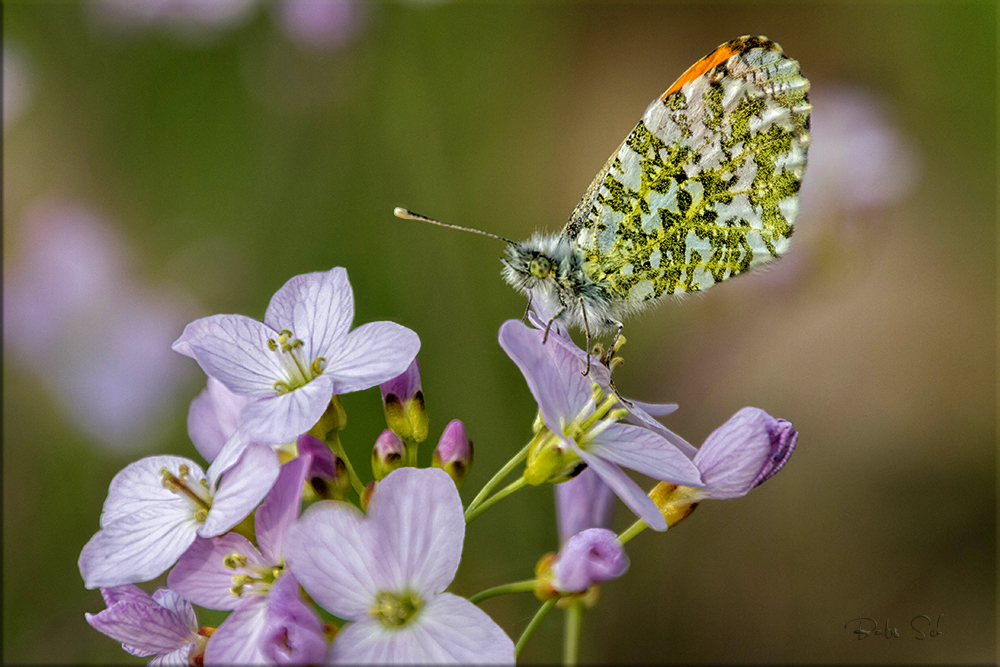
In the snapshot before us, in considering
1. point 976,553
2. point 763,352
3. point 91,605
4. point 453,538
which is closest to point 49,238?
point 91,605

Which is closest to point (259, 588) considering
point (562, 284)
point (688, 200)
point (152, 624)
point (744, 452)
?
point (152, 624)

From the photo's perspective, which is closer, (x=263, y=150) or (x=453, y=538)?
(x=453, y=538)

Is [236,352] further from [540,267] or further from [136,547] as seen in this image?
[540,267]

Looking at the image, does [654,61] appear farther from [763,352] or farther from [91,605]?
[91,605]

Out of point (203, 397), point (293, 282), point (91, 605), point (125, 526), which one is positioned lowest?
point (91, 605)

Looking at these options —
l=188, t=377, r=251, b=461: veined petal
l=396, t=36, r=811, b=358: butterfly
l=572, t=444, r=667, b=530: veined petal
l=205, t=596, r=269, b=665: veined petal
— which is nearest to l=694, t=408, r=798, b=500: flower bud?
l=572, t=444, r=667, b=530: veined petal

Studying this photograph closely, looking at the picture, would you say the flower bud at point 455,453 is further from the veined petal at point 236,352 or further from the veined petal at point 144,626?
the veined petal at point 144,626
